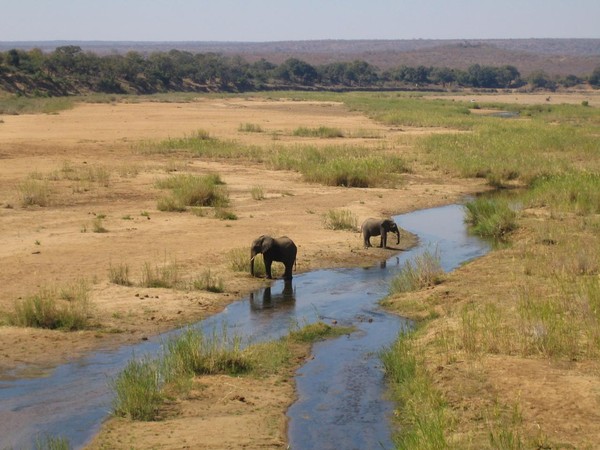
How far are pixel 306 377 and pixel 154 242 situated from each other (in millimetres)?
7763

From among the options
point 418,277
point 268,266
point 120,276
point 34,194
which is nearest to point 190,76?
point 34,194

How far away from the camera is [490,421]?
852 cm

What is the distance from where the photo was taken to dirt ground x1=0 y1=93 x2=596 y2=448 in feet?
30.3

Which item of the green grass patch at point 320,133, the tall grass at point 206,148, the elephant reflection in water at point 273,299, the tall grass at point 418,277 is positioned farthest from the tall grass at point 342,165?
the elephant reflection in water at point 273,299

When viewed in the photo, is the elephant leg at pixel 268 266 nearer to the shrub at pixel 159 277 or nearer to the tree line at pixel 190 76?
the shrub at pixel 159 277

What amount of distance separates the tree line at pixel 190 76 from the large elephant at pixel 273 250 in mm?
57106

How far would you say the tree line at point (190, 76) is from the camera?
75.2 metres

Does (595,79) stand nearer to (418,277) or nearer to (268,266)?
(418,277)

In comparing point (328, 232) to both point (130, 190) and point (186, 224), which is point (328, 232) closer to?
point (186, 224)

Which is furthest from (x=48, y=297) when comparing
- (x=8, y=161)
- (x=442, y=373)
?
(x=8, y=161)

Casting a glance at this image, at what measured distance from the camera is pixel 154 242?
57.9ft

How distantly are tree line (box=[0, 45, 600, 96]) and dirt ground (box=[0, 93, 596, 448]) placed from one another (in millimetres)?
37708

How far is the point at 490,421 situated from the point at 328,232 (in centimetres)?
1119

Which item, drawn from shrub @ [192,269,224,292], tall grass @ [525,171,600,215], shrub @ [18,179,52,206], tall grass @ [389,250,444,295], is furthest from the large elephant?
tall grass @ [525,171,600,215]
